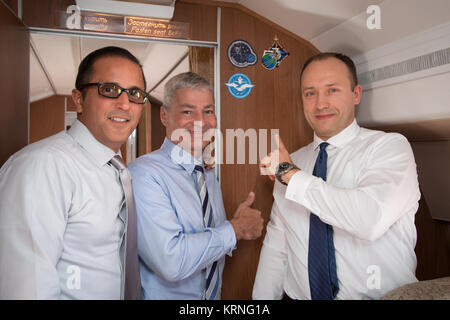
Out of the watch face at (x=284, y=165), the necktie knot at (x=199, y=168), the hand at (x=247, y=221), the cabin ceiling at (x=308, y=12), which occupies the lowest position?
the hand at (x=247, y=221)

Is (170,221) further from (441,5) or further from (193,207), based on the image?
(441,5)

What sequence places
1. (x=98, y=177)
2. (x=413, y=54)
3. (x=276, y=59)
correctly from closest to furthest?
1. (x=98, y=177)
2. (x=413, y=54)
3. (x=276, y=59)

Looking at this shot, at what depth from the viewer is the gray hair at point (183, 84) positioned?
1329 mm

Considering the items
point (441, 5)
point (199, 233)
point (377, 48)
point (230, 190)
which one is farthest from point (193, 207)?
point (441, 5)

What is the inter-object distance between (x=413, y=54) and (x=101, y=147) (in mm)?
1262

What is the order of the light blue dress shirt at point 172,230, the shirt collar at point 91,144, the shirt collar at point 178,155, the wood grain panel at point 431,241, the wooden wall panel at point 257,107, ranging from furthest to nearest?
1. the wood grain panel at point 431,241
2. the wooden wall panel at point 257,107
3. the shirt collar at point 178,155
4. the light blue dress shirt at point 172,230
5. the shirt collar at point 91,144

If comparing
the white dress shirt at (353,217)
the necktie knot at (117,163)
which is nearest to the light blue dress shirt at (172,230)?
the necktie knot at (117,163)

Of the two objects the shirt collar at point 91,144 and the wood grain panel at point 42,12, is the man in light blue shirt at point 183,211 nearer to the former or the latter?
the shirt collar at point 91,144

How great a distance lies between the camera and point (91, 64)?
106cm

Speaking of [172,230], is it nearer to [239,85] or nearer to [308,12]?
[239,85]

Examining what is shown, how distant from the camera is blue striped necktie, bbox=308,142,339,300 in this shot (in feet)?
3.85

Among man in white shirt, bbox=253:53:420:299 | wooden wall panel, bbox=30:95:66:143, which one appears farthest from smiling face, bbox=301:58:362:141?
wooden wall panel, bbox=30:95:66:143

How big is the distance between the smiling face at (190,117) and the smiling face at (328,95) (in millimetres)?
398

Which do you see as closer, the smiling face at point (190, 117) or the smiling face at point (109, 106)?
→ the smiling face at point (109, 106)
